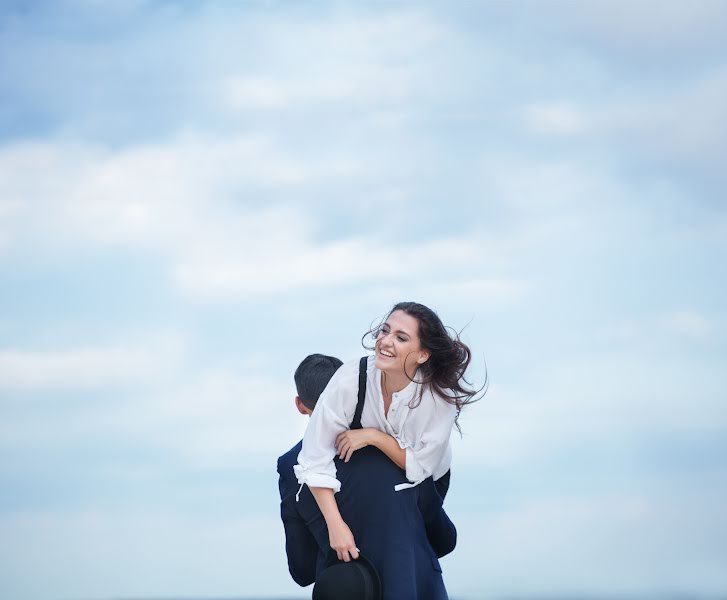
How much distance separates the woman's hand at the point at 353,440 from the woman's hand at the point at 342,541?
0.29m

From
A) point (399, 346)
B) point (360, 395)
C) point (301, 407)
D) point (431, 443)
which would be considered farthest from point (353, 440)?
point (301, 407)

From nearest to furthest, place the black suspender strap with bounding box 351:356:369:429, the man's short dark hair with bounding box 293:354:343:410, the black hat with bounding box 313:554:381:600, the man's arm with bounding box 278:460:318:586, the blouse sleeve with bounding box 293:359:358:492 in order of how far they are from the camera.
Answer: the black hat with bounding box 313:554:381:600 < the blouse sleeve with bounding box 293:359:358:492 < the black suspender strap with bounding box 351:356:369:429 < the man's arm with bounding box 278:460:318:586 < the man's short dark hair with bounding box 293:354:343:410

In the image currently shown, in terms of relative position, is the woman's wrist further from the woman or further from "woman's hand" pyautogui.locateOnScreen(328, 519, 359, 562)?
"woman's hand" pyautogui.locateOnScreen(328, 519, 359, 562)

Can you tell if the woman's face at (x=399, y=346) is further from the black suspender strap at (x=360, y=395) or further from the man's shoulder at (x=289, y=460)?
the man's shoulder at (x=289, y=460)

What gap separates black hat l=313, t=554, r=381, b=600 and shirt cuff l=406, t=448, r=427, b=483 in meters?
0.41

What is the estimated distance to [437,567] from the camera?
4680mm

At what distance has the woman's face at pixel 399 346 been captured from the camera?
4496 mm

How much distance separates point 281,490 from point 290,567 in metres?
0.38

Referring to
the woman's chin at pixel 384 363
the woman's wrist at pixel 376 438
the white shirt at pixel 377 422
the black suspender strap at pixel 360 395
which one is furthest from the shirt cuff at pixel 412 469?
the woman's chin at pixel 384 363

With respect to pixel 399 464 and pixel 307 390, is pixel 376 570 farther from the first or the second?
pixel 307 390

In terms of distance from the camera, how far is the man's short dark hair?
16.0 feet

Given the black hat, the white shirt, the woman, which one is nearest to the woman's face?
the woman

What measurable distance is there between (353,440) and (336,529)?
0.39 meters

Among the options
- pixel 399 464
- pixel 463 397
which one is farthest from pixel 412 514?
pixel 463 397
